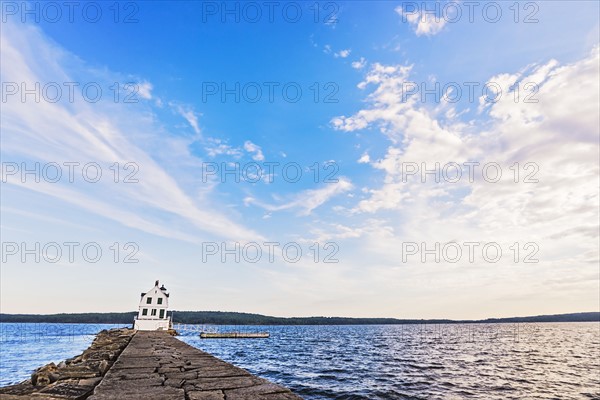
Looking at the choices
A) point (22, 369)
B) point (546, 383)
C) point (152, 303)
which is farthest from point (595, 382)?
point (152, 303)

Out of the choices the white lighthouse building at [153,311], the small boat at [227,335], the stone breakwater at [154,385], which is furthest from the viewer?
the small boat at [227,335]

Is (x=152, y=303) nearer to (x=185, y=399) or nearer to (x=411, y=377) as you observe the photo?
(x=411, y=377)

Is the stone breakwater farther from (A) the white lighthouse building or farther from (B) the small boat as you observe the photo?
(B) the small boat

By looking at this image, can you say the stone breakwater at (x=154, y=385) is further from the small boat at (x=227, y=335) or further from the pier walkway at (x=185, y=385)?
the small boat at (x=227, y=335)

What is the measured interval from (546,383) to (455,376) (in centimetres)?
443

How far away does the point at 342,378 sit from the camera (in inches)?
757

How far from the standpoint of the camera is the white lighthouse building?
139 feet

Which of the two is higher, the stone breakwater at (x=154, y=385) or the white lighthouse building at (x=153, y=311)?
the stone breakwater at (x=154, y=385)

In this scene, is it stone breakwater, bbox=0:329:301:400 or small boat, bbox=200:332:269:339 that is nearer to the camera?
stone breakwater, bbox=0:329:301:400

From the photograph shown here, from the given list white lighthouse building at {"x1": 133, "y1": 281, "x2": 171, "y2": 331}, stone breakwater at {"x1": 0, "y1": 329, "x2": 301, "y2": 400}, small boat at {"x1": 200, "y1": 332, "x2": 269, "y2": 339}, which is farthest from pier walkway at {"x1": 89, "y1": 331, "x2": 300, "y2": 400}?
small boat at {"x1": 200, "y1": 332, "x2": 269, "y2": 339}

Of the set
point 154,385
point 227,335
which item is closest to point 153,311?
point 227,335

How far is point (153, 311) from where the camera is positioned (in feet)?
141

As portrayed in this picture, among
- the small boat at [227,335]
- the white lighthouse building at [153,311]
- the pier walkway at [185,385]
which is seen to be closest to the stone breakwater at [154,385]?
the pier walkway at [185,385]

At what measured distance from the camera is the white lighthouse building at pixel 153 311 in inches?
1672
